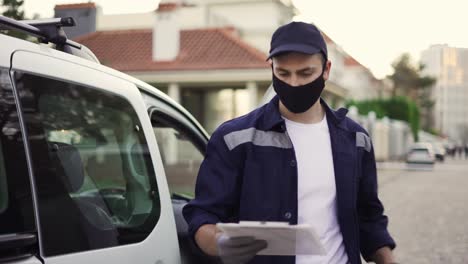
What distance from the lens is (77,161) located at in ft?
7.81

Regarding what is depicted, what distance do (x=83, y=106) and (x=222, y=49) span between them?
78.4 feet

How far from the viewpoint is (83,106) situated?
2328 millimetres

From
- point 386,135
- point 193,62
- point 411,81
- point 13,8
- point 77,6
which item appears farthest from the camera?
point 411,81

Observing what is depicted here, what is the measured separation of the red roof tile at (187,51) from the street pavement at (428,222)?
7313 mm

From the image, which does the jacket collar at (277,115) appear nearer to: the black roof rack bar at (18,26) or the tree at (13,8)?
the black roof rack bar at (18,26)

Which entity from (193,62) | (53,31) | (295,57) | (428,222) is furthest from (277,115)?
(193,62)

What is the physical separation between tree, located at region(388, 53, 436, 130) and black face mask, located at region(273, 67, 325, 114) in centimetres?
9807

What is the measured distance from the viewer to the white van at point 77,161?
1.82m

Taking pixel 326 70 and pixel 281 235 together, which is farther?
pixel 326 70

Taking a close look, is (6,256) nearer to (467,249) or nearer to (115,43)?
(467,249)

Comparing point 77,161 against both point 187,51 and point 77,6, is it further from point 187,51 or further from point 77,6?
point 187,51

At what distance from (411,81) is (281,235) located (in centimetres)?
9952

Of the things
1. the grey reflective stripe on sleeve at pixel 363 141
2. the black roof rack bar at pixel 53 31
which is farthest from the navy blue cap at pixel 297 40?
the black roof rack bar at pixel 53 31

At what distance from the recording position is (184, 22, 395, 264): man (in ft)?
7.13
